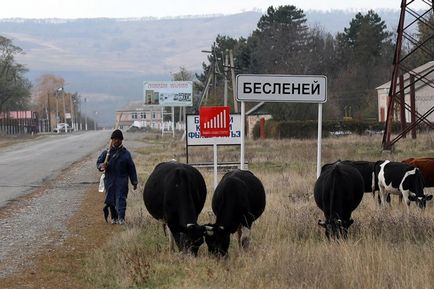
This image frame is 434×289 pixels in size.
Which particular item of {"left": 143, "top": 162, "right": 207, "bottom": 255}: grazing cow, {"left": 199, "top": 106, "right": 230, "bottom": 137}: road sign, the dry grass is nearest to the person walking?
the dry grass

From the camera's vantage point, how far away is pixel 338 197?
1231 cm

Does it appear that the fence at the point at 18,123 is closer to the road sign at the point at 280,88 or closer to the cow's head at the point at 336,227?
the road sign at the point at 280,88

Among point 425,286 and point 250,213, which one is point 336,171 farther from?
point 425,286

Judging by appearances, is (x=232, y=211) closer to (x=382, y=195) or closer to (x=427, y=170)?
(x=382, y=195)

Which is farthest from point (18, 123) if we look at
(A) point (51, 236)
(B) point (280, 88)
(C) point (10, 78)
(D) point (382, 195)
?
(B) point (280, 88)

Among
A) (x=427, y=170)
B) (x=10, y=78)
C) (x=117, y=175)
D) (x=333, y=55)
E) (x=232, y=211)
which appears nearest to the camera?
(x=232, y=211)

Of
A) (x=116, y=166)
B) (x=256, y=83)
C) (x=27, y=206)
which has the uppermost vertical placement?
(x=256, y=83)

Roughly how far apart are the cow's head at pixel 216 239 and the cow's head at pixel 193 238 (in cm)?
9

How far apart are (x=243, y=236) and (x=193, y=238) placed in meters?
0.93

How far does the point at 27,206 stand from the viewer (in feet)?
62.8

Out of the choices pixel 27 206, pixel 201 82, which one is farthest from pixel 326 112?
pixel 27 206

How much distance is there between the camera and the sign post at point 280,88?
582 inches

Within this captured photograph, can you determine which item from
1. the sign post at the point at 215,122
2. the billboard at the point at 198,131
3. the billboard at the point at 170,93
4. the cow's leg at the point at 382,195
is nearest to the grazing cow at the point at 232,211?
the sign post at the point at 215,122

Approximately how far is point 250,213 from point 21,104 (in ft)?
412
